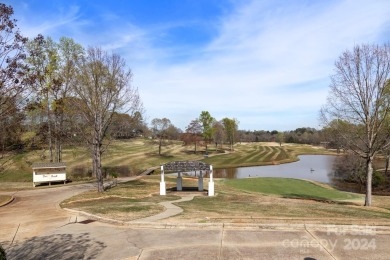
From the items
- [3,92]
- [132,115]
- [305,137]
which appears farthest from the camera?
[305,137]

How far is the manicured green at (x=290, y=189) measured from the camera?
27944 millimetres

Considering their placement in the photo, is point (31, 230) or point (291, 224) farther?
point (31, 230)

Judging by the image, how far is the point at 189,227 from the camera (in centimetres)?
1098

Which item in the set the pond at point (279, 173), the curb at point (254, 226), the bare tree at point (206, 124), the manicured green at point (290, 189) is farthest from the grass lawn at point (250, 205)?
the bare tree at point (206, 124)

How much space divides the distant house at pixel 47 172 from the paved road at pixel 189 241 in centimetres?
1596

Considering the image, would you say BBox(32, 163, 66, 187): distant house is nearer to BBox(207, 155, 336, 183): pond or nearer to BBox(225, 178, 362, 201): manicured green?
BBox(225, 178, 362, 201): manicured green

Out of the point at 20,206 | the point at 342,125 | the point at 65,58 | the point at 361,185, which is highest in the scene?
the point at 65,58

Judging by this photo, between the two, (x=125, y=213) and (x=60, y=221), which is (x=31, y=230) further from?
(x=125, y=213)

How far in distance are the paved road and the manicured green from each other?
17.7 metres

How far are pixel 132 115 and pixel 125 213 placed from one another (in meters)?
10.6

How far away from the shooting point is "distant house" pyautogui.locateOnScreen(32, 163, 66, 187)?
27.3m

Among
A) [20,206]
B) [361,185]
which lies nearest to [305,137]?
[361,185]

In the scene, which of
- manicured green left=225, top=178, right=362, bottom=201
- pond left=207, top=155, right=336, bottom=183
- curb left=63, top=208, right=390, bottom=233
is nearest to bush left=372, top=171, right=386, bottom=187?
pond left=207, top=155, right=336, bottom=183

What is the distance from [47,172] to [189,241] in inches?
895
